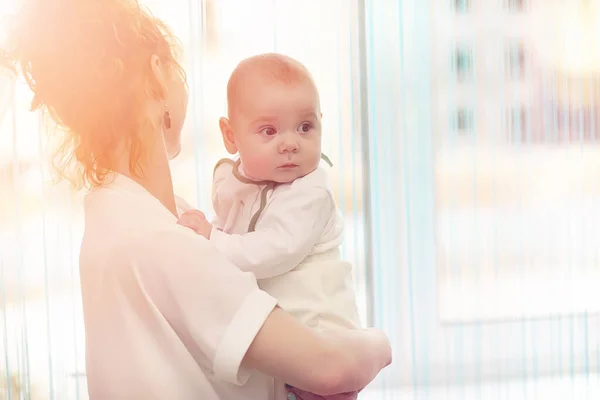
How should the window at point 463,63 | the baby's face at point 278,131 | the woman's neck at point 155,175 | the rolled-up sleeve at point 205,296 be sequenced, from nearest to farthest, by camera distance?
the rolled-up sleeve at point 205,296 < the woman's neck at point 155,175 < the baby's face at point 278,131 < the window at point 463,63

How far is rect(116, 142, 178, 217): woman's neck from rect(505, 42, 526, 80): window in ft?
5.01

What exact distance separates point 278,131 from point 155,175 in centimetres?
25

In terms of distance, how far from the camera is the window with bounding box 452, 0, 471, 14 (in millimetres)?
2396

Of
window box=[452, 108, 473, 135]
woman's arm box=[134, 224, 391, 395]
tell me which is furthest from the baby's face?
window box=[452, 108, 473, 135]

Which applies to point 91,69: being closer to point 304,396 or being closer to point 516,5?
point 304,396

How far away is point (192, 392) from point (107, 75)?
49 centimetres

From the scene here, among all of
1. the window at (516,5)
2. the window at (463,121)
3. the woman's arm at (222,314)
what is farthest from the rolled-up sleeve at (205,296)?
the window at (516,5)

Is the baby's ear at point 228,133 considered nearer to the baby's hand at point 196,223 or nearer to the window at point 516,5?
the baby's hand at point 196,223

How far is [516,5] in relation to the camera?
96.3 inches

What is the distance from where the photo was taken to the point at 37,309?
2230 mm

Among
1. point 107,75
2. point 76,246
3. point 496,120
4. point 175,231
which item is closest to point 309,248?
point 175,231

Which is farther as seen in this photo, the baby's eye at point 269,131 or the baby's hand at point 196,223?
the baby's eye at point 269,131

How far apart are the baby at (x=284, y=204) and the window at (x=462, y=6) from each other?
3.93 feet

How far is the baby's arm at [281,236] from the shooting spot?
4.15 feet
